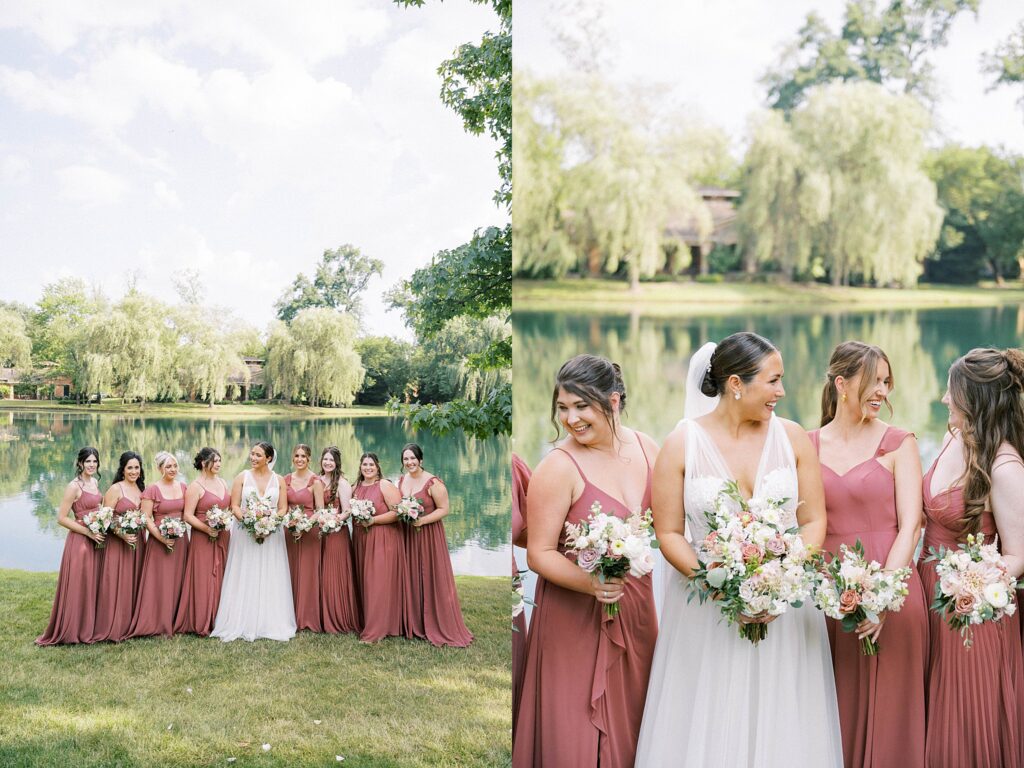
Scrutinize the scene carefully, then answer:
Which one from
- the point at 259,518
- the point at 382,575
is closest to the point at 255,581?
the point at 259,518

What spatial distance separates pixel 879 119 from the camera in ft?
16.0

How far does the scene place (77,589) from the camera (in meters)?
8.05

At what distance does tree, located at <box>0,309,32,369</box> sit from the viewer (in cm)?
1065

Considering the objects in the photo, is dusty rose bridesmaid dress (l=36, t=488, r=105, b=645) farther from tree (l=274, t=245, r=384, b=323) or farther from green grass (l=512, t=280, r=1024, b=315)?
green grass (l=512, t=280, r=1024, b=315)

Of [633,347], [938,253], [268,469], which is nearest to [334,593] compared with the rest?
[268,469]

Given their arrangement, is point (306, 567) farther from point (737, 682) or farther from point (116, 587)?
point (737, 682)

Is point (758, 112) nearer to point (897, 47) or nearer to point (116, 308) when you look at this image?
point (897, 47)

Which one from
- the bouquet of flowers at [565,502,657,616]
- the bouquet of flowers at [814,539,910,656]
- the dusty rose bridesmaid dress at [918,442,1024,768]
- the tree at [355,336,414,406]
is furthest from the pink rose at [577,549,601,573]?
the tree at [355,336,414,406]

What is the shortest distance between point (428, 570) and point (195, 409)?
425 centimetres

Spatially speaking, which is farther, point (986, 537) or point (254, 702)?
point (254, 702)

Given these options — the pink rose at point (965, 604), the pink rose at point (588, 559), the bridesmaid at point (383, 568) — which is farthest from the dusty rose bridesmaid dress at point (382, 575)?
the pink rose at point (965, 604)

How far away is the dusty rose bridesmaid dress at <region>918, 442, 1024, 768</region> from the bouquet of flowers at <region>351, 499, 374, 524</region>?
5.38 meters

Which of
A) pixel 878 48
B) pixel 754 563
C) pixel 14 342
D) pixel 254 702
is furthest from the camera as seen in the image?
pixel 14 342

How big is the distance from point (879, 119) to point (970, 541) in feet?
8.10
